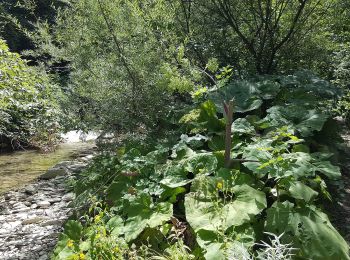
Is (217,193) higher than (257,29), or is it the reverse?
(257,29)

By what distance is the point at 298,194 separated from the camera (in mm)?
2562

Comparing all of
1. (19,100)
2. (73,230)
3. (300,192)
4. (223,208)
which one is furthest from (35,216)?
(300,192)

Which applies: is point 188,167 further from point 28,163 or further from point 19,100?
point 28,163

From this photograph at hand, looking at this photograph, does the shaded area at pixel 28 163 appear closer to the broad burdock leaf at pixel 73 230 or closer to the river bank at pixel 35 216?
the river bank at pixel 35 216

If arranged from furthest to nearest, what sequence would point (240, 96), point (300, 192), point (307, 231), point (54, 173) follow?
1. point (54, 173)
2. point (240, 96)
3. point (300, 192)
4. point (307, 231)

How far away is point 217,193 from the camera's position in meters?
2.76

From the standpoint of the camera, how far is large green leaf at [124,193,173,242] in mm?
2805

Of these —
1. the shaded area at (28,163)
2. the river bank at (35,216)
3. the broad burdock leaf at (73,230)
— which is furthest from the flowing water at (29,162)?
the broad burdock leaf at (73,230)

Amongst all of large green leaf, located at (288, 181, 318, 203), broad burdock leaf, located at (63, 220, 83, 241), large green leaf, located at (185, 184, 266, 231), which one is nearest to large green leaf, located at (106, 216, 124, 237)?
broad burdock leaf, located at (63, 220, 83, 241)

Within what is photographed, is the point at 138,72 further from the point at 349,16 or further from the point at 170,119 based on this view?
the point at 349,16

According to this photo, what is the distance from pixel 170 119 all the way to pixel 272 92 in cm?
116

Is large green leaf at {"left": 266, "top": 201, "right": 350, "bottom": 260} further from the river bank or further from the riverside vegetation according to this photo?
the river bank

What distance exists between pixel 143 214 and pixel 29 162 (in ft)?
17.6

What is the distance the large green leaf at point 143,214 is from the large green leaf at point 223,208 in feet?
0.71
